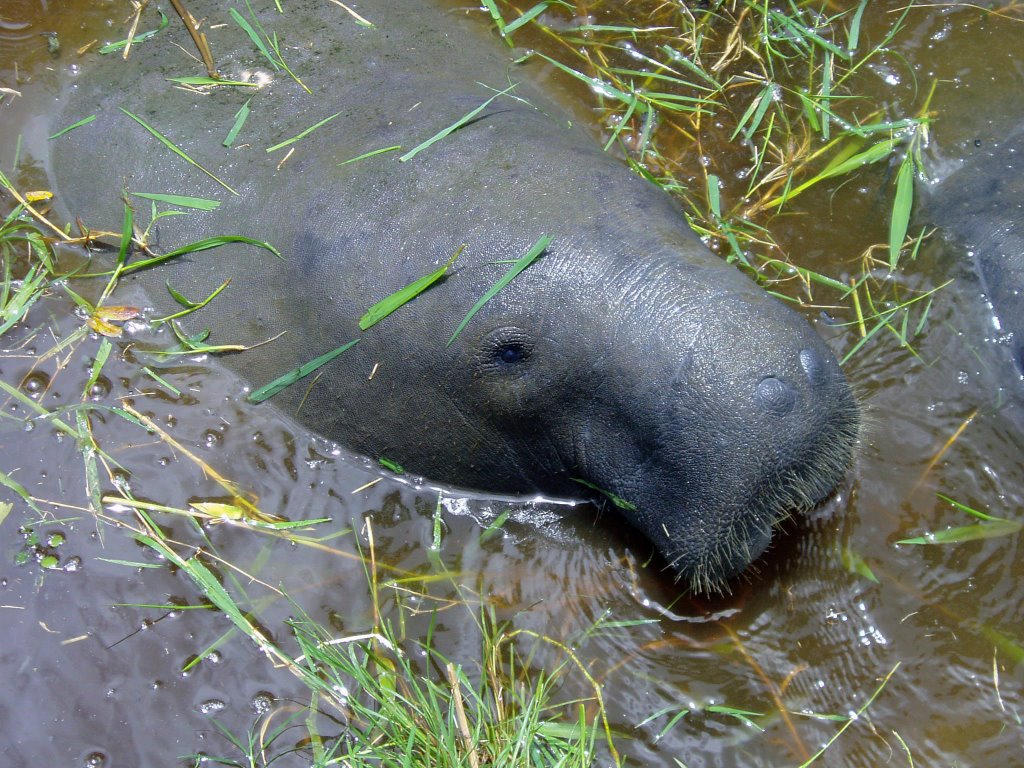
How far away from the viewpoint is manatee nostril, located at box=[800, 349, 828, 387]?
127 inches

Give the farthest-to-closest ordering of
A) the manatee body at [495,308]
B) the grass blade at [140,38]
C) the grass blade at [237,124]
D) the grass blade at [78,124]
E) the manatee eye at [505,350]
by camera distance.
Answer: the grass blade at [140,38]
the grass blade at [78,124]
the grass blade at [237,124]
the manatee eye at [505,350]
the manatee body at [495,308]

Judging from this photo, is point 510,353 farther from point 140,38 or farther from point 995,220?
point 140,38

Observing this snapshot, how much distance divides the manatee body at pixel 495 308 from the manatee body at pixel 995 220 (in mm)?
1298

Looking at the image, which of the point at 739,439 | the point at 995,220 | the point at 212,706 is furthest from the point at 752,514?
the point at 995,220

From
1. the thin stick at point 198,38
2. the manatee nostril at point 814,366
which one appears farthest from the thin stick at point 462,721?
the thin stick at point 198,38

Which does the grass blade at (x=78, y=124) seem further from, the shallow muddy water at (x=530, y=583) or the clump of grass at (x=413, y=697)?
the clump of grass at (x=413, y=697)

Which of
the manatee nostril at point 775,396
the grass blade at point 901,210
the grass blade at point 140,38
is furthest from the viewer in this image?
the grass blade at point 140,38

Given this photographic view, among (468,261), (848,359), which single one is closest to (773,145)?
(848,359)

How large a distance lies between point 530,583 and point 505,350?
994mm

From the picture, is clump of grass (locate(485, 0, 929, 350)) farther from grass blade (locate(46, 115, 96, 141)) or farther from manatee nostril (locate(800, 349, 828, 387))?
grass blade (locate(46, 115, 96, 141))

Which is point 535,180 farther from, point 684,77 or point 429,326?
point 684,77

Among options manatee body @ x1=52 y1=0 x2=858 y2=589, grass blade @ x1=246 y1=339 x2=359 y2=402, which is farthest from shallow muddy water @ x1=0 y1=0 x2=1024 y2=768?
manatee body @ x1=52 y1=0 x2=858 y2=589

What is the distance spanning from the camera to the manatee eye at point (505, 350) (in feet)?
11.1

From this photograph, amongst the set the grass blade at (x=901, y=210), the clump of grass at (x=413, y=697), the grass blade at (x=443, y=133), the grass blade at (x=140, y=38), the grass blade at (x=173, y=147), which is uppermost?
the grass blade at (x=443, y=133)
